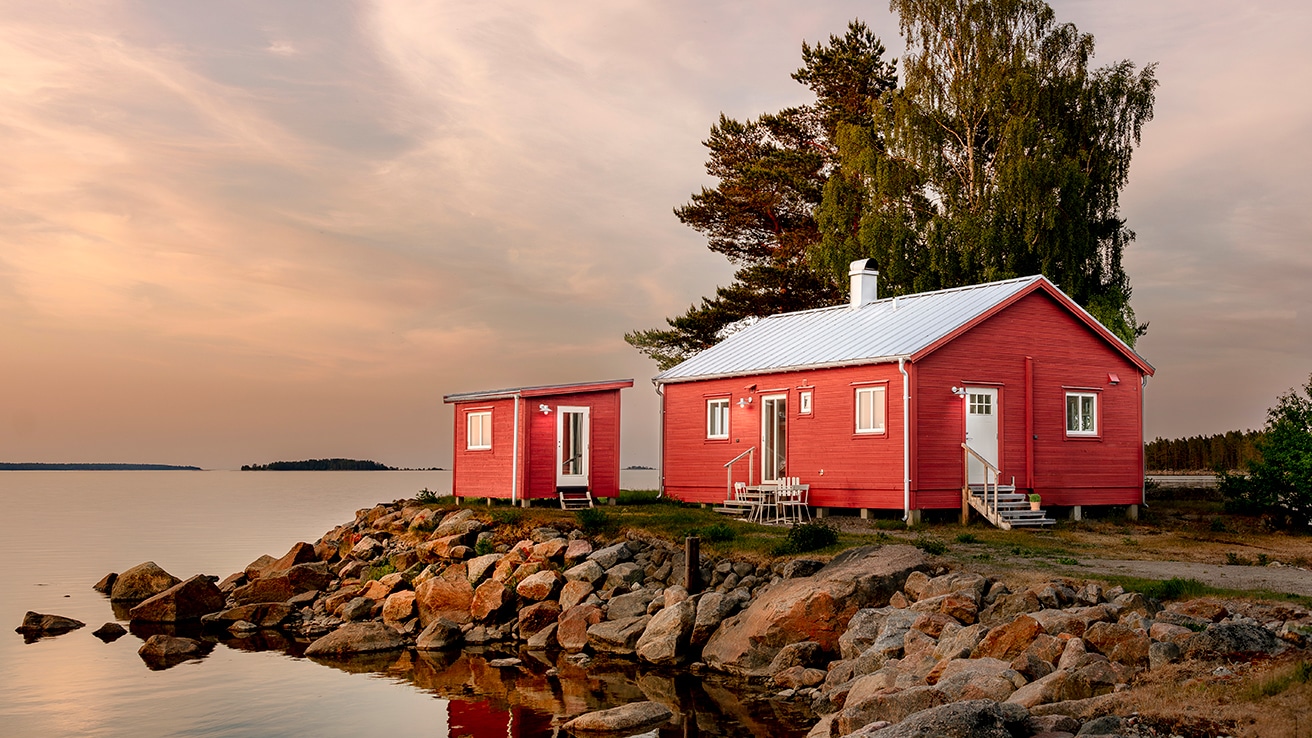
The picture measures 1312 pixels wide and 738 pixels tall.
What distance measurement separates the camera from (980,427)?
74.4 feet

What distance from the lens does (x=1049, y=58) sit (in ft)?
109

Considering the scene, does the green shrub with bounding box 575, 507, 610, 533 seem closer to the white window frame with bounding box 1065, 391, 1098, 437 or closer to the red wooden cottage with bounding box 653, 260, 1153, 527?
the red wooden cottage with bounding box 653, 260, 1153, 527

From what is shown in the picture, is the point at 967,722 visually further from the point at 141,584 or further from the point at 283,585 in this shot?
the point at 141,584

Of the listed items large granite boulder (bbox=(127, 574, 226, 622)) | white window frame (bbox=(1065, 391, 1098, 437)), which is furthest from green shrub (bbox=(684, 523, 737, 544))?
large granite boulder (bbox=(127, 574, 226, 622))

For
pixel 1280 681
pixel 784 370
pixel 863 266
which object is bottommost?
pixel 1280 681

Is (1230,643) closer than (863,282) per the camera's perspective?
Yes

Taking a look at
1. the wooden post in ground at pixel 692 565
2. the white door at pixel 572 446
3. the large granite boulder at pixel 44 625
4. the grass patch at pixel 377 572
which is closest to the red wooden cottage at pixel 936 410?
the white door at pixel 572 446

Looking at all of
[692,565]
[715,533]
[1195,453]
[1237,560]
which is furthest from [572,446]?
[1195,453]

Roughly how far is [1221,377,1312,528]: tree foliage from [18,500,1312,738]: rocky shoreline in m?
13.2

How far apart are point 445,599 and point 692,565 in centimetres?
502

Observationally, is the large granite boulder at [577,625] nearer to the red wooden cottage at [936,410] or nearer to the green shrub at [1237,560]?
the red wooden cottage at [936,410]

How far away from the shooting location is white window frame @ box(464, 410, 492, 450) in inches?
1016

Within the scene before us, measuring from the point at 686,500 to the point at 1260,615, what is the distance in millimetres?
16412

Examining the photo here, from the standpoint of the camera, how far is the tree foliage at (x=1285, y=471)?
930 inches
